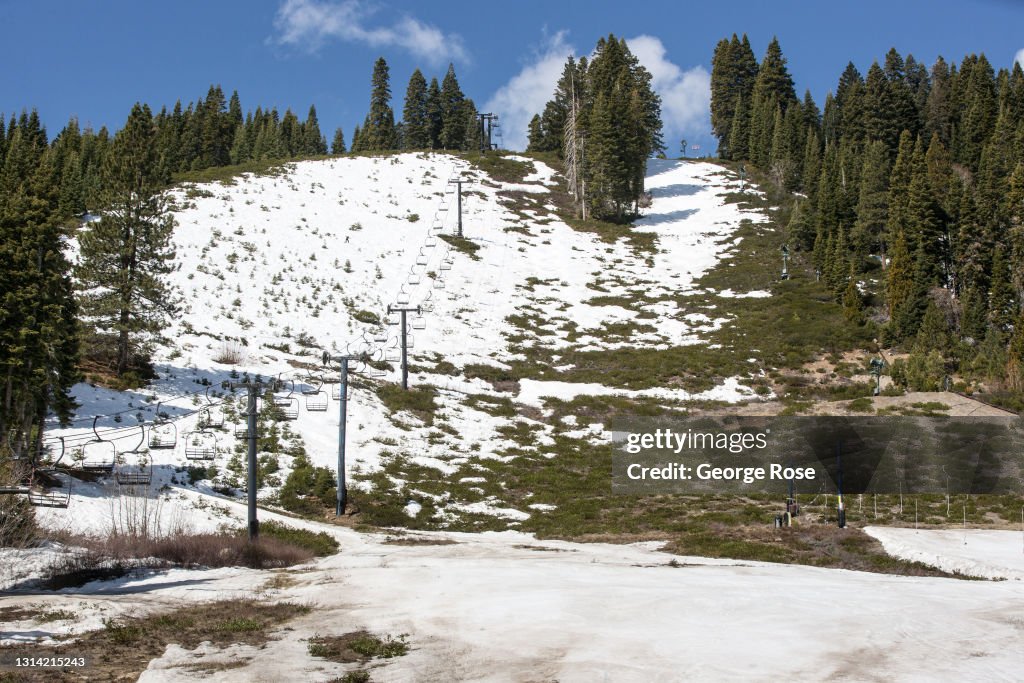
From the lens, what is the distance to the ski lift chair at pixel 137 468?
2827cm

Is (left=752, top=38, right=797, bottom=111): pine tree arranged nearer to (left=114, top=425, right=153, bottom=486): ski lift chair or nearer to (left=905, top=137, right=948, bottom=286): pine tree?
(left=905, top=137, right=948, bottom=286): pine tree

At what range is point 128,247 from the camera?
40500mm

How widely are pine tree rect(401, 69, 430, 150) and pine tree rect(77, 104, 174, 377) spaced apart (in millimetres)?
89444

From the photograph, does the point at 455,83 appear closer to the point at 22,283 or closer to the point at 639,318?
the point at 639,318

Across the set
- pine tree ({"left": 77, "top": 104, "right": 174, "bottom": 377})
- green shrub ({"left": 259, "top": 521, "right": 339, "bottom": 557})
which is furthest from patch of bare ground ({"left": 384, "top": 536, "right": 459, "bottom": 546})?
pine tree ({"left": 77, "top": 104, "right": 174, "bottom": 377})

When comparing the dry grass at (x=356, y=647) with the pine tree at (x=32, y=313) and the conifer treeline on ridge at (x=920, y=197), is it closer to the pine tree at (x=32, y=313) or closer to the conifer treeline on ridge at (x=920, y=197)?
the pine tree at (x=32, y=313)

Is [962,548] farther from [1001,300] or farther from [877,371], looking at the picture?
[1001,300]

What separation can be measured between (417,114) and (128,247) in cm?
9487

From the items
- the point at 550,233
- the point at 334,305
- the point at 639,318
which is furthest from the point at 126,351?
the point at 550,233

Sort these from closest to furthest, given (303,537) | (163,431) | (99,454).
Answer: (303,537) → (99,454) → (163,431)

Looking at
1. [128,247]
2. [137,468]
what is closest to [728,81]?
[128,247]

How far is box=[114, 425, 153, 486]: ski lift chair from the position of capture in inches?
1113

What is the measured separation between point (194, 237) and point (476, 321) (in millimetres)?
25549

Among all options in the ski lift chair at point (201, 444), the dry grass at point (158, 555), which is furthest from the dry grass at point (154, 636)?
the ski lift chair at point (201, 444)
